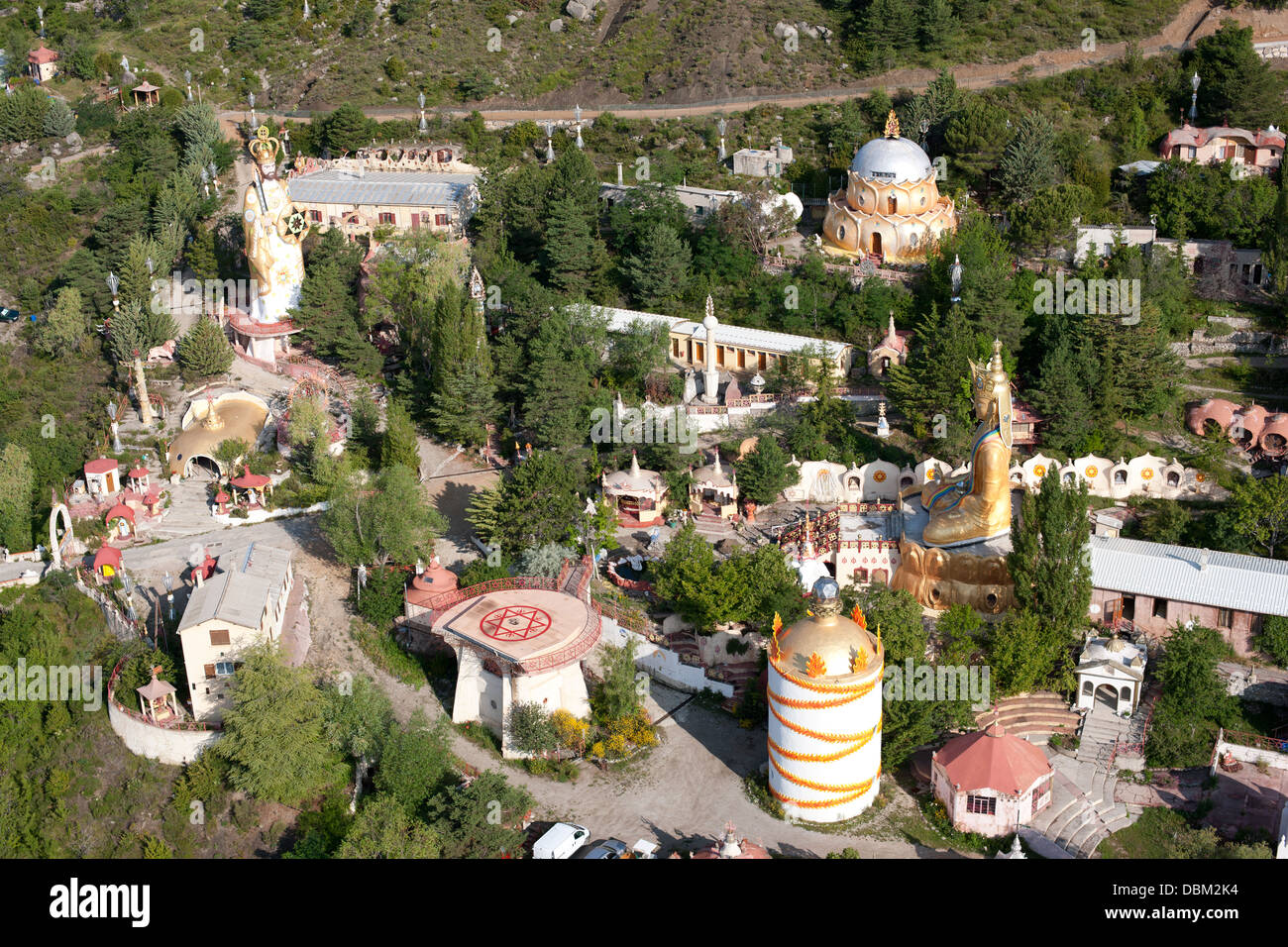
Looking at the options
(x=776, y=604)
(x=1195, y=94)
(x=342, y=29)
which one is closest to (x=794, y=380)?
(x=776, y=604)

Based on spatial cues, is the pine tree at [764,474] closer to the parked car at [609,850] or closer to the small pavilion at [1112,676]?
the small pavilion at [1112,676]

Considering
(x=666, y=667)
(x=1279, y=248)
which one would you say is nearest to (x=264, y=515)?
(x=666, y=667)

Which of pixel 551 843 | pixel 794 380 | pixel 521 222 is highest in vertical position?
pixel 521 222

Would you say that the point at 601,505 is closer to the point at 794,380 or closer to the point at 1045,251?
the point at 794,380

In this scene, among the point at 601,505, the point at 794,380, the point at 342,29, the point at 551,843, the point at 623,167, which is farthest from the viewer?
the point at 342,29

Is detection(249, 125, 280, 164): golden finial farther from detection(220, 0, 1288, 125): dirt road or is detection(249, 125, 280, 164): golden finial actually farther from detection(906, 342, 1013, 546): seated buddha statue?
detection(906, 342, 1013, 546): seated buddha statue
